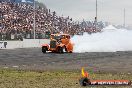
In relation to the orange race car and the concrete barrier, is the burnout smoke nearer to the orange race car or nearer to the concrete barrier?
the orange race car

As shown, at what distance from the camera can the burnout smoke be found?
147ft

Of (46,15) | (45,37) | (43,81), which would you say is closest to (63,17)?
(46,15)

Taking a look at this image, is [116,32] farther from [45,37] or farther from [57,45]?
[45,37]

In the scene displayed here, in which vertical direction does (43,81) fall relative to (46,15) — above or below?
below

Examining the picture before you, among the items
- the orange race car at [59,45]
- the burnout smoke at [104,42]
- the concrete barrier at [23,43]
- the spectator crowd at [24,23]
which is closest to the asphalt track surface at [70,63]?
the orange race car at [59,45]

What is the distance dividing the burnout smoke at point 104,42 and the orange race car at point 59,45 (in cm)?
361

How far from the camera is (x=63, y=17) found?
4050 inches

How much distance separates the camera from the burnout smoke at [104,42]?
44750mm

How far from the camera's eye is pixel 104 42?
4628 centimetres

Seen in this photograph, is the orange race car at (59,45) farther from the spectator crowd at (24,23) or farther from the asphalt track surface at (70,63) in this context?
the spectator crowd at (24,23)

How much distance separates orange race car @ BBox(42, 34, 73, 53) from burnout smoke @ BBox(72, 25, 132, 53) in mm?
3608

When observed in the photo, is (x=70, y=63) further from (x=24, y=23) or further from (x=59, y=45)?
(x=24, y=23)

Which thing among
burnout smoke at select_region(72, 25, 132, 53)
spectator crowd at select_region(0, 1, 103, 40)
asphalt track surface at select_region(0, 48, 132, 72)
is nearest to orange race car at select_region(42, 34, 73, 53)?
burnout smoke at select_region(72, 25, 132, 53)

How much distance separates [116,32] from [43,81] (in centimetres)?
3778
